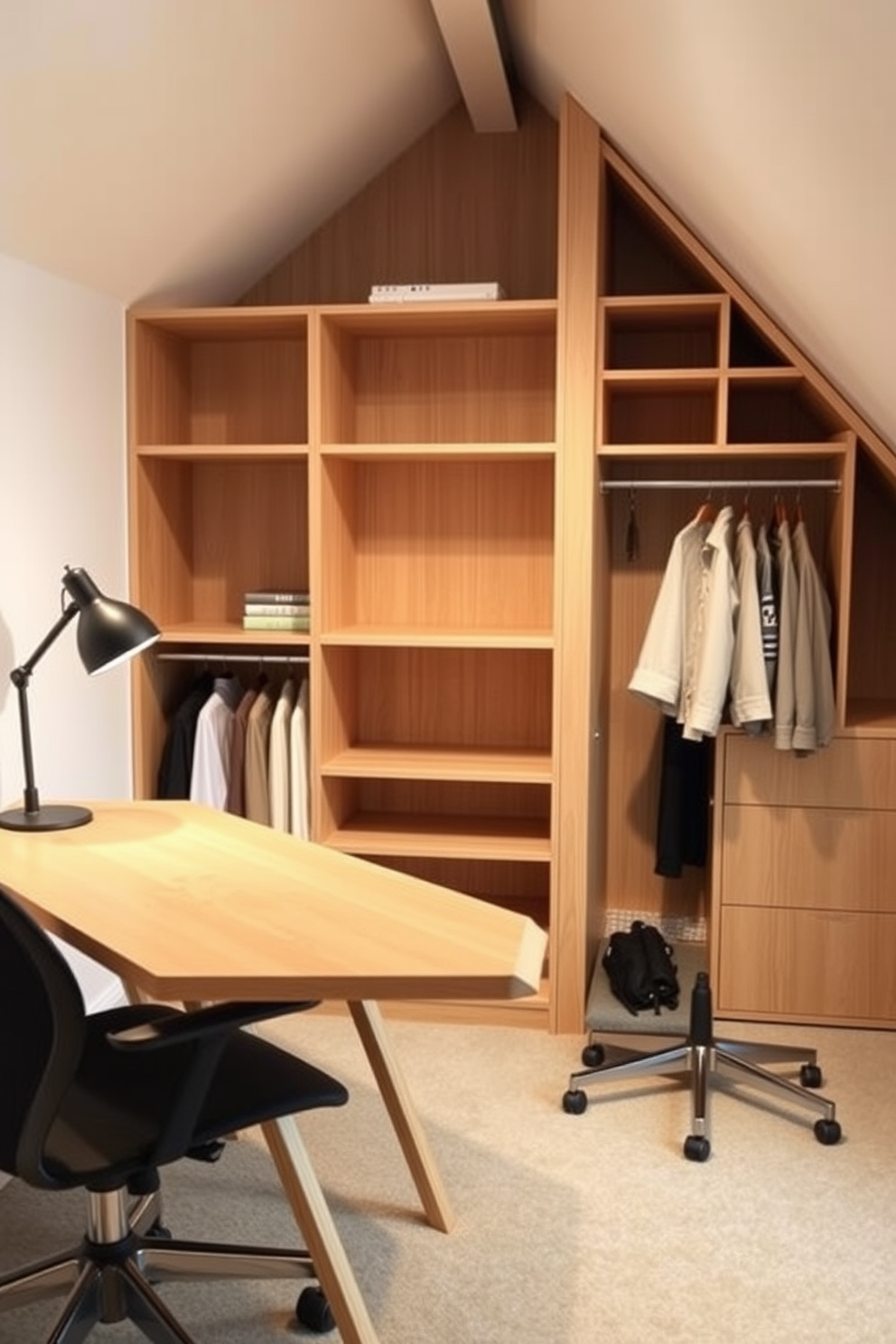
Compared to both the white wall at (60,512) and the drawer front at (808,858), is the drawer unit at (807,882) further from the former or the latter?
the white wall at (60,512)

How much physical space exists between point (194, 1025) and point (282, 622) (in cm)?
203

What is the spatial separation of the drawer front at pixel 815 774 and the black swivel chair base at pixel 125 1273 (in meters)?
1.82

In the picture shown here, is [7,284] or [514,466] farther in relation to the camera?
[514,466]

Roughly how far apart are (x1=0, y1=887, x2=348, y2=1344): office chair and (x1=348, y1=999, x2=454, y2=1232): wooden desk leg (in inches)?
10.8

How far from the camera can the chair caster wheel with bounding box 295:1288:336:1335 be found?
2.24 metres

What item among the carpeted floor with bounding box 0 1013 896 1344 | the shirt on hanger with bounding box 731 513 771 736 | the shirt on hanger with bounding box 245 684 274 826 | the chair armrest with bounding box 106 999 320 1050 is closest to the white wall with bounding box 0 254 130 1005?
the shirt on hanger with bounding box 245 684 274 826

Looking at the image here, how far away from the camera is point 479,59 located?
3277 mm

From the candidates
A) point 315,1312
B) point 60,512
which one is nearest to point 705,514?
point 60,512

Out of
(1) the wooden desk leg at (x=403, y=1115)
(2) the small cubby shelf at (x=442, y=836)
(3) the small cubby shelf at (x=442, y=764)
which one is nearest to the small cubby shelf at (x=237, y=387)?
(3) the small cubby shelf at (x=442, y=764)

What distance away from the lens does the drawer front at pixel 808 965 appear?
11.5ft

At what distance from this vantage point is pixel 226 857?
7.63ft

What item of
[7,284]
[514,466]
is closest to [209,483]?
[514,466]

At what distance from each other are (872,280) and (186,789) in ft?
7.53

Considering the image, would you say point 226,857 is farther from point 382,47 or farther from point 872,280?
point 382,47
